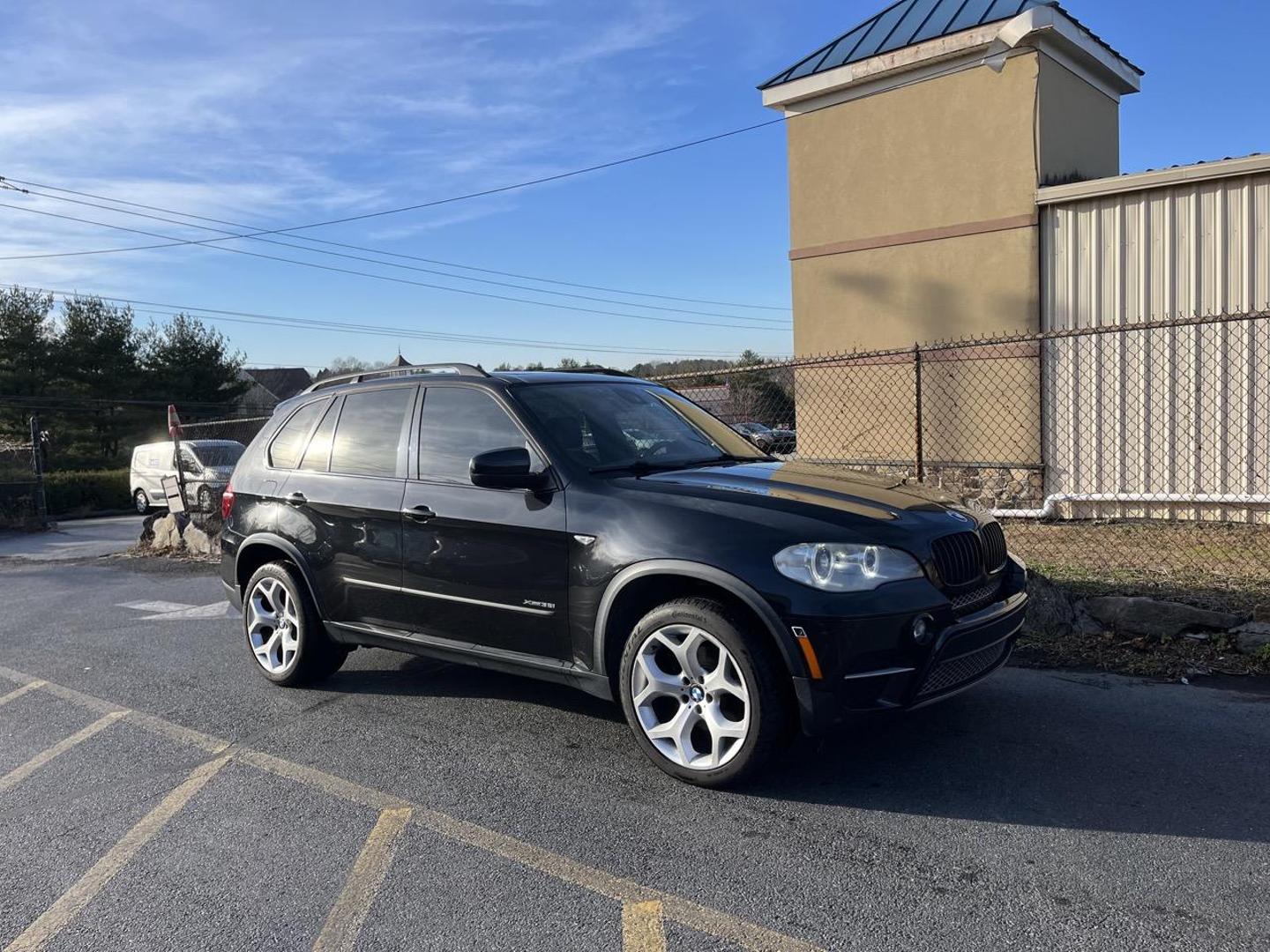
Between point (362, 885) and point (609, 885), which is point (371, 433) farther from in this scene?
point (609, 885)

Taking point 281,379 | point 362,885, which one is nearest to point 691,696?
point 362,885

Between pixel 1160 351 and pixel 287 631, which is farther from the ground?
pixel 1160 351

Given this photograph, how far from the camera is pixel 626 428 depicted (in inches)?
190

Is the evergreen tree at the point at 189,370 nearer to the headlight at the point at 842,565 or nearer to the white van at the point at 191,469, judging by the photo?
the white van at the point at 191,469

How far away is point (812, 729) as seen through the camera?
364 centimetres

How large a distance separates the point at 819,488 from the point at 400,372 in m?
2.57

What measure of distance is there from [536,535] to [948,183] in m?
9.22

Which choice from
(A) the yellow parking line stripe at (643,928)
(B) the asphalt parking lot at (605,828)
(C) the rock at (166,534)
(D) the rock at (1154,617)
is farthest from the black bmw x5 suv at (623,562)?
(C) the rock at (166,534)

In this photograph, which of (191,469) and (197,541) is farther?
(191,469)

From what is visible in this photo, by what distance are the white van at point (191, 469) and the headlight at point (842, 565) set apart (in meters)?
12.8

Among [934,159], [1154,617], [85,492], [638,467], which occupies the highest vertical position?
[934,159]

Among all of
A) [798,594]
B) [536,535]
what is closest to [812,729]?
[798,594]

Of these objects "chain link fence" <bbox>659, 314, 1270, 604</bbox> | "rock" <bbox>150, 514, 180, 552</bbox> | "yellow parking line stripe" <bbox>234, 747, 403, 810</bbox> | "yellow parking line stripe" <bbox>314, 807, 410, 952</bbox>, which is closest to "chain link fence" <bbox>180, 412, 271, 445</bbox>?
"rock" <bbox>150, 514, 180, 552</bbox>

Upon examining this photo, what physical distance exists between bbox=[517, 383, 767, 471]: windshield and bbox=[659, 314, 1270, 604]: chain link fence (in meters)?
3.06
